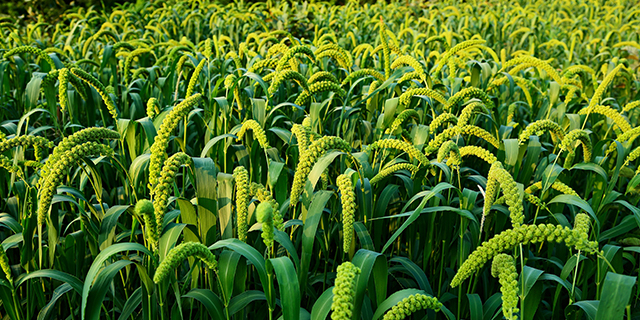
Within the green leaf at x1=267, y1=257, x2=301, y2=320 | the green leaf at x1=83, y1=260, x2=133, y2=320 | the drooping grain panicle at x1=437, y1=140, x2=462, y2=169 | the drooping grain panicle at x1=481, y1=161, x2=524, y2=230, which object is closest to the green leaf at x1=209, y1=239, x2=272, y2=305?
the green leaf at x1=267, y1=257, x2=301, y2=320

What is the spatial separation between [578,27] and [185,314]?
24.8 ft

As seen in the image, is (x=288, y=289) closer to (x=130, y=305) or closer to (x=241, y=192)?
(x=241, y=192)

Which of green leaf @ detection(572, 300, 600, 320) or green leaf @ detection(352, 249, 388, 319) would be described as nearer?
green leaf @ detection(352, 249, 388, 319)

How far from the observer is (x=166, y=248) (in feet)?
4.55

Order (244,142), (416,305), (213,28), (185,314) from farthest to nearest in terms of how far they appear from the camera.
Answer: (213,28)
(244,142)
(185,314)
(416,305)

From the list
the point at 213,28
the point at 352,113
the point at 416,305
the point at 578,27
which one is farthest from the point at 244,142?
the point at 578,27

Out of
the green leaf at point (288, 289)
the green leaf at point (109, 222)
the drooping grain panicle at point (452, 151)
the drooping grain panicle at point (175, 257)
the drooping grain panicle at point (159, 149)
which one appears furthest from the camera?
the drooping grain panicle at point (452, 151)

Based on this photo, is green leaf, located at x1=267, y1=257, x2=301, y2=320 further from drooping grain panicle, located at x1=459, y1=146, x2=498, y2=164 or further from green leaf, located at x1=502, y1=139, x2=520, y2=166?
green leaf, located at x1=502, y1=139, x2=520, y2=166

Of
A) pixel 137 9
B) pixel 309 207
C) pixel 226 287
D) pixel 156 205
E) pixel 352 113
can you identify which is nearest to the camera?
pixel 156 205

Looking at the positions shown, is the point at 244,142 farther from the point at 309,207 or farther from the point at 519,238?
the point at 519,238

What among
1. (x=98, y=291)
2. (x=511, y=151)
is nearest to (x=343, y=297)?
(x=98, y=291)

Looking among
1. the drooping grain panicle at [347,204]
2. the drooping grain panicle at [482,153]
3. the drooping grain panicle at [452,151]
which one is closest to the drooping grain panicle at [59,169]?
the drooping grain panicle at [347,204]

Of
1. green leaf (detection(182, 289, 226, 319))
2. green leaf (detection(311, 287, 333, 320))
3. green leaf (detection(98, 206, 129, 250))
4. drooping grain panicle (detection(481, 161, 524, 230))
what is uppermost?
drooping grain panicle (detection(481, 161, 524, 230))

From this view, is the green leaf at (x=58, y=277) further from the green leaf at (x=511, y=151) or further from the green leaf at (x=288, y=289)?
the green leaf at (x=511, y=151)
